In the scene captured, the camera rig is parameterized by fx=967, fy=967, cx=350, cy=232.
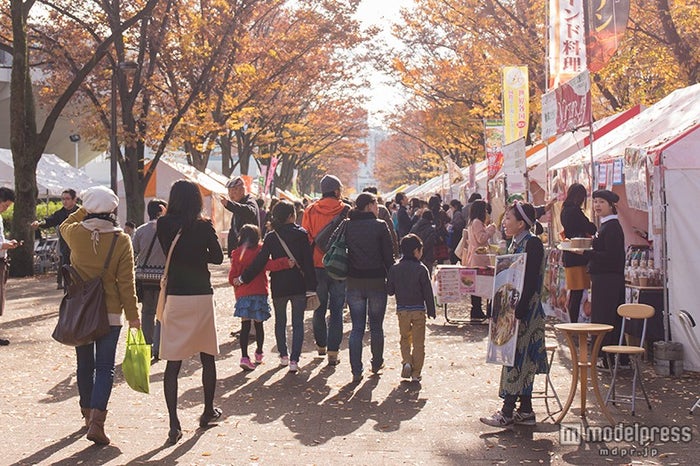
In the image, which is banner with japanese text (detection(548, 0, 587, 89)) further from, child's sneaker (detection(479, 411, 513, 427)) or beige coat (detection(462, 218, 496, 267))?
child's sneaker (detection(479, 411, 513, 427))

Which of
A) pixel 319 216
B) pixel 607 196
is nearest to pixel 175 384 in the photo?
pixel 319 216

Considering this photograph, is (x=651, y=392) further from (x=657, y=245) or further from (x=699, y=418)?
(x=657, y=245)

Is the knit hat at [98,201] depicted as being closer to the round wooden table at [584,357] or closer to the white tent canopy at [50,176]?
the round wooden table at [584,357]

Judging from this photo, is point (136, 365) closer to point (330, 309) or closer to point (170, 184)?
point (330, 309)

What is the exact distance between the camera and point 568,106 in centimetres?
1161

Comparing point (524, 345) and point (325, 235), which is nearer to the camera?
point (524, 345)

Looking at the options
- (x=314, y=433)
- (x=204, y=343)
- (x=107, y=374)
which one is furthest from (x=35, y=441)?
(x=314, y=433)

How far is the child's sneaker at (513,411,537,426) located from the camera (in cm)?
681

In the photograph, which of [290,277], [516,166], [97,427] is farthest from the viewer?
[516,166]

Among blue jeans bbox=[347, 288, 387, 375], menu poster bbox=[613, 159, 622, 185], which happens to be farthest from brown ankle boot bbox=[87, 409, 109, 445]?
menu poster bbox=[613, 159, 622, 185]

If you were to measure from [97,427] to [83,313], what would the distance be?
74 centimetres

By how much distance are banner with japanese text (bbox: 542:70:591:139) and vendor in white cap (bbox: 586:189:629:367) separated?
205 centimetres

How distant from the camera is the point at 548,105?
12.6 m

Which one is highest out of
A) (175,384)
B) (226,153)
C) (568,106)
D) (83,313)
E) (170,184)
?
(226,153)
